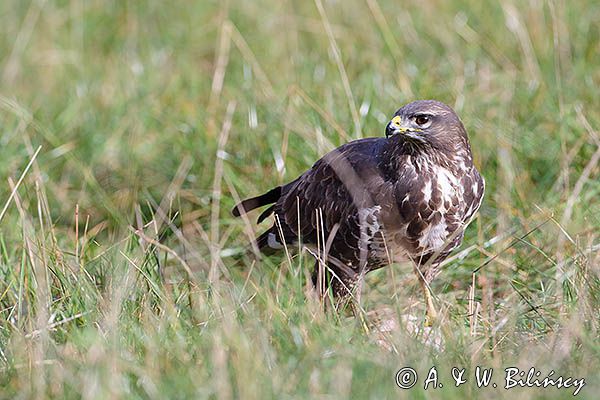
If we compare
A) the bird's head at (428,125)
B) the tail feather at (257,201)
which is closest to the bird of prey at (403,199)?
the bird's head at (428,125)

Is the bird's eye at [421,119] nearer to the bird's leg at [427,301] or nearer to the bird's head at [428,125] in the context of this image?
the bird's head at [428,125]

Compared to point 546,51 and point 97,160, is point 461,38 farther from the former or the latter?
point 97,160

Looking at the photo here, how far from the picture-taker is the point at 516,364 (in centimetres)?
305

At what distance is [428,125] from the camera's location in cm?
411

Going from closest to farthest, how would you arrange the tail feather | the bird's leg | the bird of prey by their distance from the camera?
the bird's leg, the bird of prey, the tail feather

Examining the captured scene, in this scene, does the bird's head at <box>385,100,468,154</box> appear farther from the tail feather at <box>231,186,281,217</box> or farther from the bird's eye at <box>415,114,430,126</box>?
the tail feather at <box>231,186,281,217</box>

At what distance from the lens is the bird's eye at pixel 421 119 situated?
4098 millimetres

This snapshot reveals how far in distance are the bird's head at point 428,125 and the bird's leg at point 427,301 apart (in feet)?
1.58

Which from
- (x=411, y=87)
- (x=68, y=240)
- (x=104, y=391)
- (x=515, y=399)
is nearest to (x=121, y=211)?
(x=68, y=240)

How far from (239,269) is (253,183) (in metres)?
0.56

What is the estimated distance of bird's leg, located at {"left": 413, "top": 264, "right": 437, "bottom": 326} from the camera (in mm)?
3717

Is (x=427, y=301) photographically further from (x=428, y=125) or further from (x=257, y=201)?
(x=257, y=201)

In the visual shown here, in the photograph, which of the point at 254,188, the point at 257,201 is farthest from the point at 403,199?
the point at 254,188

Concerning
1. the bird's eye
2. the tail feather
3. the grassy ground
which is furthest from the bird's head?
the tail feather
